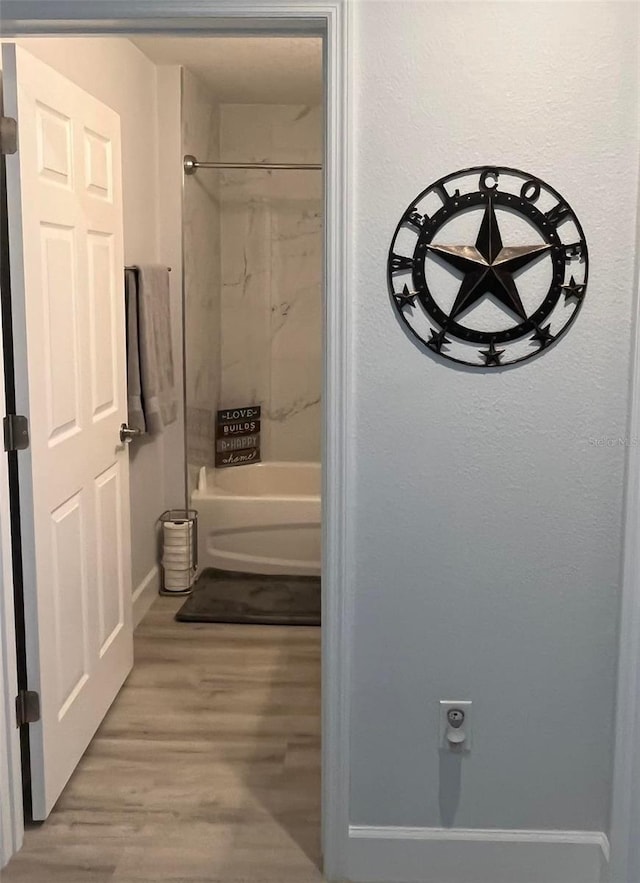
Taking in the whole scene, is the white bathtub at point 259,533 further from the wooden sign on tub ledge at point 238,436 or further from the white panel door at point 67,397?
the white panel door at point 67,397

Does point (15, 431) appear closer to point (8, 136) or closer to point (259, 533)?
point (8, 136)

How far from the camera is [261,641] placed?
3.83 metres

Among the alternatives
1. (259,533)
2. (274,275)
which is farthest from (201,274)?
(259,533)

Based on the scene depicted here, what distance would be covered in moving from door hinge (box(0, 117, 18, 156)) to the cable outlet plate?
1.70 m

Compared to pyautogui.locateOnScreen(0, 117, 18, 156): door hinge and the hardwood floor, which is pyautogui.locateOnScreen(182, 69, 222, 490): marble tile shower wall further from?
pyautogui.locateOnScreen(0, 117, 18, 156): door hinge

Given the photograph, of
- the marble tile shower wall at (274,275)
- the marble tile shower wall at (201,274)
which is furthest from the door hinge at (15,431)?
the marble tile shower wall at (274,275)

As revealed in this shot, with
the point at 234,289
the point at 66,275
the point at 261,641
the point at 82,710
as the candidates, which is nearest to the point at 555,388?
the point at 66,275

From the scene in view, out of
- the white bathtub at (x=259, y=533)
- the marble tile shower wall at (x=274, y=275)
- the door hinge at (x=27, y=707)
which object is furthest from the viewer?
the marble tile shower wall at (x=274, y=275)

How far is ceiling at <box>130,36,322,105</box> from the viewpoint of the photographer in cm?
388

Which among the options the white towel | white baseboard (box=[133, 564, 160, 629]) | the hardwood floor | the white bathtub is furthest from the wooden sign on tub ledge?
the hardwood floor

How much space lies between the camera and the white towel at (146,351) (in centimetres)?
373

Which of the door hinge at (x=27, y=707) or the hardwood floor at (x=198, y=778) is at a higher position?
the door hinge at (x=27, y=707)

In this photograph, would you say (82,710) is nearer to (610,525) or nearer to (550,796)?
(550,796)

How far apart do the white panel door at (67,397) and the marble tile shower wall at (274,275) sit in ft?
6.62
